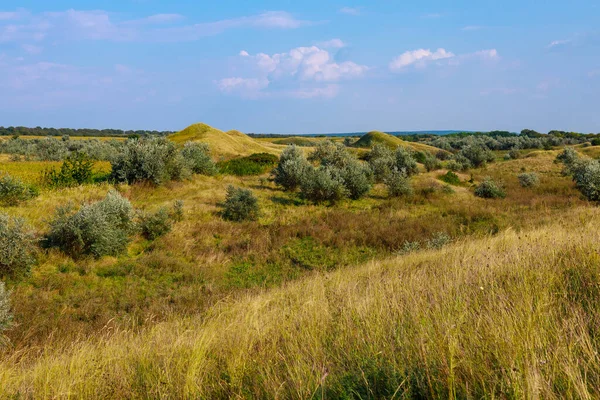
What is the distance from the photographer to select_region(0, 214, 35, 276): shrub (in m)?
8.53

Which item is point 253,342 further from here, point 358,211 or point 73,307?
point 358,211

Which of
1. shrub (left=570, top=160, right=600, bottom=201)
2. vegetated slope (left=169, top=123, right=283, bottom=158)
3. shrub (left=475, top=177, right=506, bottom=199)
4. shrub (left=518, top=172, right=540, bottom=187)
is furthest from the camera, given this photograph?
vegetated slope (left=169, top=123, right=283, bottom=158)

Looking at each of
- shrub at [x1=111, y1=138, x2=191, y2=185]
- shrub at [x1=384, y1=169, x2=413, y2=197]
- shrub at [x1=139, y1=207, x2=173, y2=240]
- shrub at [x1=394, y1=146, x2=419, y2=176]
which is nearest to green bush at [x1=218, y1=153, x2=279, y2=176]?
shrub at [x1=111, y1=138, x2=191, y2=185]

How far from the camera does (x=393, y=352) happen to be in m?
2.35

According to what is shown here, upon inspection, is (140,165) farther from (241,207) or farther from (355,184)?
(355,184)

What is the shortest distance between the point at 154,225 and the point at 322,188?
849 cm

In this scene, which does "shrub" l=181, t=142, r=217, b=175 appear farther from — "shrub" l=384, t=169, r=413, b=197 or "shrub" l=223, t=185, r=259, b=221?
"shrub" l=384, t=169, r=413, b=197

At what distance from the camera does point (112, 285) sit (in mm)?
8969

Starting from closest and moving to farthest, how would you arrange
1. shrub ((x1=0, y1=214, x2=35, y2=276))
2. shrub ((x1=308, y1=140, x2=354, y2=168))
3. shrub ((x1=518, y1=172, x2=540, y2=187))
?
shrub ((x1=0, y1=214, x2=35, y2=276)) → shrub ((x1=518, y1=172, x2=540, y2=187)) → shrub ((x1=308, y1=140, x2=354, y2=168))

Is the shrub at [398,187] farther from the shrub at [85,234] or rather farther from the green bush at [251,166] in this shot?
the shrub at [85,234]

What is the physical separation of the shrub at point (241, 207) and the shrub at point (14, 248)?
23.2 feet

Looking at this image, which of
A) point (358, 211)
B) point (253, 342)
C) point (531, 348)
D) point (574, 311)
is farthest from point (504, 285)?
point (358, 211)

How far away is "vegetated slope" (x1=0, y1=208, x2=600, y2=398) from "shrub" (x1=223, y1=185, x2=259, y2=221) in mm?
10849

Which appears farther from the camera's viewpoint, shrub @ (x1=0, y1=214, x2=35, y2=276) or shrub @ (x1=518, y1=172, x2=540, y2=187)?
shrub @ (x1=518, y1=172, x2=540, y2=187)
